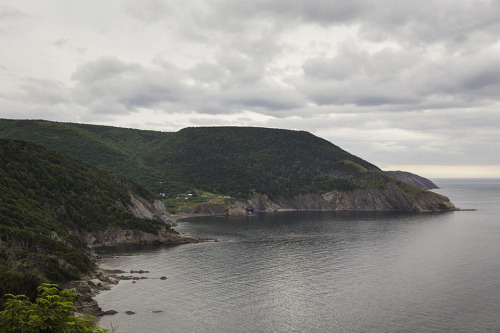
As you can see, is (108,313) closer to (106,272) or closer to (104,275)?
(104,275)

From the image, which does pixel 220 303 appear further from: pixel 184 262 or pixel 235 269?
pixel 184 262

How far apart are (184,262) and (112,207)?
5819 centimetres

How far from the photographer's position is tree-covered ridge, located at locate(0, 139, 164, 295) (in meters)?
90.7

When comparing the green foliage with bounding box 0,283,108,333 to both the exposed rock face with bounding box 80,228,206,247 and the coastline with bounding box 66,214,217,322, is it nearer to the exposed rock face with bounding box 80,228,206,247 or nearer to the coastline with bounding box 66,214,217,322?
the coastline with bounding box 66,214,217,322

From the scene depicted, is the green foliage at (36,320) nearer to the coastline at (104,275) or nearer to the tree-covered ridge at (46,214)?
the coastline at (104,275)

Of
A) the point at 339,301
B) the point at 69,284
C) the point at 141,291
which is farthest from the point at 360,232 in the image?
the point at 69,284

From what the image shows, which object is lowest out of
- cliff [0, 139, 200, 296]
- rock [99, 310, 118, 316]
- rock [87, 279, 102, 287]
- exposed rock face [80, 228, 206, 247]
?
rock [99, 310, 118, 316]

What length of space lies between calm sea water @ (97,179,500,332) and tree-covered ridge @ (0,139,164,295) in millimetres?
15926

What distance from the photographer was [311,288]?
9856cm

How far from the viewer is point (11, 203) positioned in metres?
127

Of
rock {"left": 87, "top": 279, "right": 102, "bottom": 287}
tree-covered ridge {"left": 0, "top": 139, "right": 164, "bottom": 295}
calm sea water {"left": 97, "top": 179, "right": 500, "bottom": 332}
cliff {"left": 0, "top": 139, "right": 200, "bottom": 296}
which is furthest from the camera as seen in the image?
rock {"left": 87, "top": 279, "right": 102, "bottom": 287}

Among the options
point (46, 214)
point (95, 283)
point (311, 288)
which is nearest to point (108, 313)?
point (95, 283)

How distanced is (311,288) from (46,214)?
9850 cm

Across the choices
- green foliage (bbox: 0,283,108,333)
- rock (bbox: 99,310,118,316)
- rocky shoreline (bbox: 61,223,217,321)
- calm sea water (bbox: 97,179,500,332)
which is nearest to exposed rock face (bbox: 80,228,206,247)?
rocky shoreline (bbox: 61,223,217,321)
